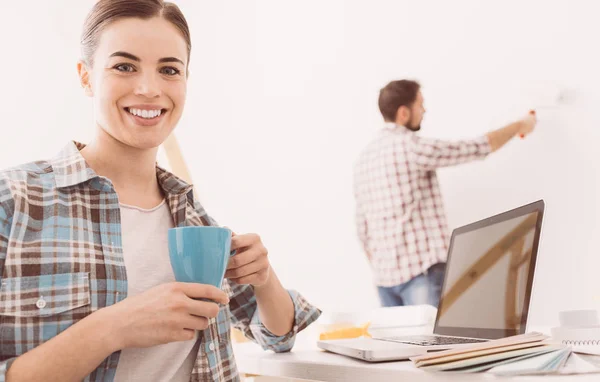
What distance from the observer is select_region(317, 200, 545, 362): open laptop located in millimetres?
767

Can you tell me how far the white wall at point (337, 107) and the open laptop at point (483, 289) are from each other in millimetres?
1400

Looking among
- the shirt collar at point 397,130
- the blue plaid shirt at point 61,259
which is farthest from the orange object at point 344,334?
the shirt collar at point 397,130

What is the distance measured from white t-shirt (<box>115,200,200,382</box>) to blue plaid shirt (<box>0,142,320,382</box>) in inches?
0.8

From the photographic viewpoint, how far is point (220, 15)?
10.6ft

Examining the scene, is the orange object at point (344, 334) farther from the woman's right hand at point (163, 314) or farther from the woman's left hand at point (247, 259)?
the woman's right hand at point (163, 314)

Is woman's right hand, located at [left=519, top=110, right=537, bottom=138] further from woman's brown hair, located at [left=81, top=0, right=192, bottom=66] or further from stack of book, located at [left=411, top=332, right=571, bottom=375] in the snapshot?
stack of book, located at [left=411, top=332, right=571, bottom=375]

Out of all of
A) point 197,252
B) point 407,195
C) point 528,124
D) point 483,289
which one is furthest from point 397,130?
point 197,252

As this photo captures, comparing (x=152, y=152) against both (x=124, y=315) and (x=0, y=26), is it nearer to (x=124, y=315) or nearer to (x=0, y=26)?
(x=124, y=315)

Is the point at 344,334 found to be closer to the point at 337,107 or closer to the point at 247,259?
the point at 247,259

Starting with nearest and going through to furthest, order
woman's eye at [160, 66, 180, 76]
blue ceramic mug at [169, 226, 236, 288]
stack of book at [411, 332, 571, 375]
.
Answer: stack of book at [411, 332, 571, 375] < blue ceramic mug at [169, 226, 236, 288] < woman's eye at [160, 66, 180, 76]

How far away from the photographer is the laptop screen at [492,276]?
0.79 metres

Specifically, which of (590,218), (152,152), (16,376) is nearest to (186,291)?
(16,376)

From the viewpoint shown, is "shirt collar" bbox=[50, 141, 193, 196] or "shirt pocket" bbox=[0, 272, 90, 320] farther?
"shirt collar" bbox=[50, 141, 193, 196]

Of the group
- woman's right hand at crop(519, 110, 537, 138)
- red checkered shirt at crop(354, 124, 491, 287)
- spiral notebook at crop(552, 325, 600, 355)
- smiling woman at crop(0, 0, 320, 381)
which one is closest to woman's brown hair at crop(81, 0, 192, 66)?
smiling woman at crop(0, 0, 320, 381)
